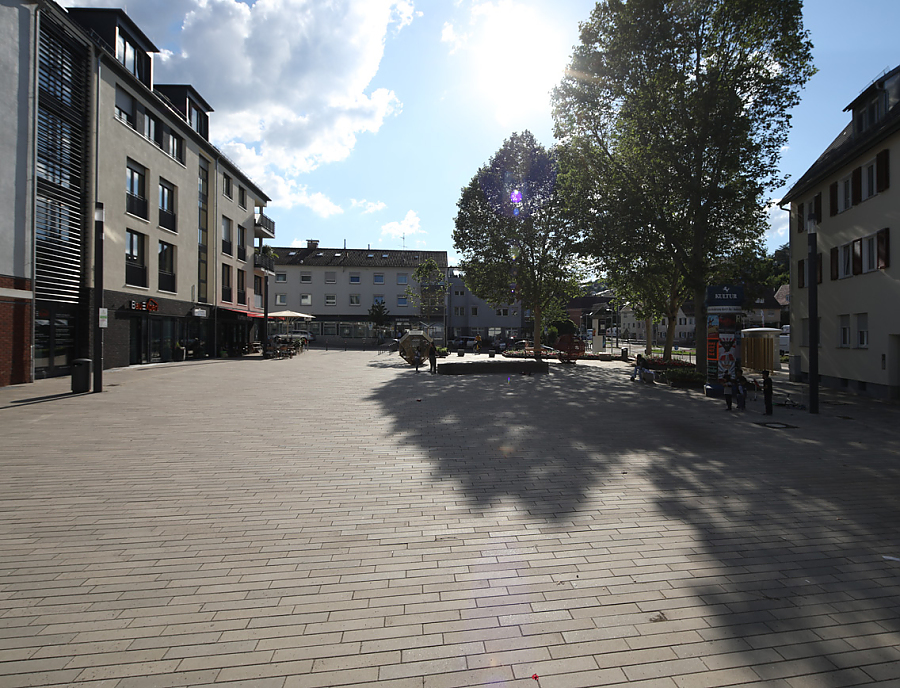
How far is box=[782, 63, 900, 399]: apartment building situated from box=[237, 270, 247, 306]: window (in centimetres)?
3511

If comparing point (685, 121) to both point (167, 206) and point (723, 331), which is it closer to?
point (723, 331)

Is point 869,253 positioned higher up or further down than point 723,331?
higher up

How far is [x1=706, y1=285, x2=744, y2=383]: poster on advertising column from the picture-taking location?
1530 centimetres

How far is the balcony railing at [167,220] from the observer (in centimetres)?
2726

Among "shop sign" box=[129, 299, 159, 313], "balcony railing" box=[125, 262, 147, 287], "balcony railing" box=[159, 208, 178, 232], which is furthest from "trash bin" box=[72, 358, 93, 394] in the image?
"balcony railing" box=[159, 208, 178, 232]

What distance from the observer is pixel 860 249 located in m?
17.5

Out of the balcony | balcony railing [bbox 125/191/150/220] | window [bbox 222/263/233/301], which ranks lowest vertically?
window [bbox 222/263/233/301]

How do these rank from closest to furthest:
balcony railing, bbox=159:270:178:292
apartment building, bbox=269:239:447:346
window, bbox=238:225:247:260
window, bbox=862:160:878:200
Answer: window, bbox=862:160:878:200 < balcony railing, bbox=159:270:178:292 < window, bbox=238:225:247:260 < apartment building, bbox=269:239:447:346

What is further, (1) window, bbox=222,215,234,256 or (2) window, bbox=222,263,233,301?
(2) window, bbox=222,263,233,301

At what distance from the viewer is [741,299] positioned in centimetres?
1644

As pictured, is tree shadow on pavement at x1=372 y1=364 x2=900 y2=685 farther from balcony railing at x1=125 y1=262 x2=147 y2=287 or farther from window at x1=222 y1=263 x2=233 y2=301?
window at x1=222 y1=263 x2=233 y2=301

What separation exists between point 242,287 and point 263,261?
410cm

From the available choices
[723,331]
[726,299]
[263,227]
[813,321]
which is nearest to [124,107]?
[263,227]

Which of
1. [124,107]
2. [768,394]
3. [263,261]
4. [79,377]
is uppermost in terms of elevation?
[124,107]
